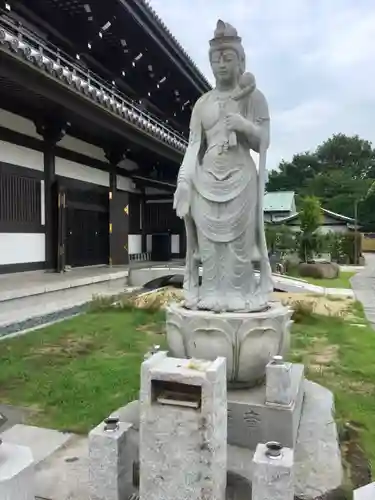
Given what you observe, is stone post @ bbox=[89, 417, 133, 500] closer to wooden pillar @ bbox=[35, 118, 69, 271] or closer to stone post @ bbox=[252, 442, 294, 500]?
stone post @ bbox=[252, 442, 294, 500]

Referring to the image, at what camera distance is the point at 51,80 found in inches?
300

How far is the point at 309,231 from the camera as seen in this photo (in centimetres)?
1741

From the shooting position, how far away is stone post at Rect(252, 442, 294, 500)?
2.14 metres

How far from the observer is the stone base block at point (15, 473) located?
1941 millimetres

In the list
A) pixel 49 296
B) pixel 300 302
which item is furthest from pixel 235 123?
pixel 49 296

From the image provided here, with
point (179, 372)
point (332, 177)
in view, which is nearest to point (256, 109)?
point (179, 372)

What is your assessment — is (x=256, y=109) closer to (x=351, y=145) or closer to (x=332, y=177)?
(x=332, y=177)

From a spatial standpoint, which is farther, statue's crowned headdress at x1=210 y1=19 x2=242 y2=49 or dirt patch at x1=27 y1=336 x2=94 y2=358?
dirt patch at x1=27 y1=336 x2=94 y2=358

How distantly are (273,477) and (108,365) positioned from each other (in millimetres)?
3237

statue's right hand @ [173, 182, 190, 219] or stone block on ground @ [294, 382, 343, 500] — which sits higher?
statue's right hand @ [173, 182, 190, 219]

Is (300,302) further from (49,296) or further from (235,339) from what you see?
(235,339)

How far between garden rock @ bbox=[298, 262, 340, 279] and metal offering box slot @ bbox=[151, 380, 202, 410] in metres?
13.8

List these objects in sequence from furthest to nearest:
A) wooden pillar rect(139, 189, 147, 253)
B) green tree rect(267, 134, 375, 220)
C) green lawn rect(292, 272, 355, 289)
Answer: green tree rect(267, 134, 375, 220) → wooden pillar rect(139, 189, 147, 253) → green lawn rect(292, 272, 355, 289)

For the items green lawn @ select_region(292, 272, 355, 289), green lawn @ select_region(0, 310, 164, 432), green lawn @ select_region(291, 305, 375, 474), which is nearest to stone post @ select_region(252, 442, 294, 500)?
green lawn @ select_region(291, 305, 375, 474)
